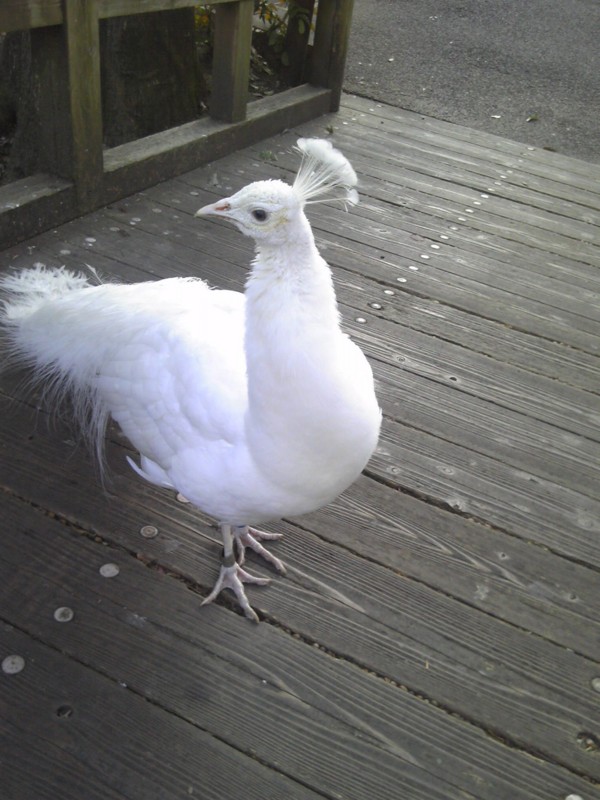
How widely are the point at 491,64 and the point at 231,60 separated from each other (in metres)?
4.04

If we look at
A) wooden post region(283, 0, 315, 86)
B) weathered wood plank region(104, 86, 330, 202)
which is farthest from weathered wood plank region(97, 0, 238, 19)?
wooden post region(283, 0, 315, 86)

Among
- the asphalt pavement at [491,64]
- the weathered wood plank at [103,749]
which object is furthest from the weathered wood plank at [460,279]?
the asphalt pavement at [491,64]

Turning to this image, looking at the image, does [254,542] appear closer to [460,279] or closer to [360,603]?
[360,603]

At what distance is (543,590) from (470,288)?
1633 millimetres

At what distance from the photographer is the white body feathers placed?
150cm

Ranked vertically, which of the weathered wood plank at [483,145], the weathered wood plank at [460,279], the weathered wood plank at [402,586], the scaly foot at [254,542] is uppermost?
the weathered wood plank at [483,145]

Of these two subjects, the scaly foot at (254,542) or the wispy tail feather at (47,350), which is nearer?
the scaly foot at (254,542)

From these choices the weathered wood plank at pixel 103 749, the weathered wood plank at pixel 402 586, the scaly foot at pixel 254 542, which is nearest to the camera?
the weathered wood plank at pixel 103 749

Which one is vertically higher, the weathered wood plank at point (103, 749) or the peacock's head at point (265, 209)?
the peacock's head at point (265, 209)

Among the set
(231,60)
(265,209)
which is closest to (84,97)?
(231,60)

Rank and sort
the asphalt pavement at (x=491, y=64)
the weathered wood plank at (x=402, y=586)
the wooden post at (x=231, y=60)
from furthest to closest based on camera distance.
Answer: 1. the asphalt pavement at (x=491, y=64)
2. the wooden post at (x=231, y=60)
3. the weathered wood plank at (x=402, y=586)

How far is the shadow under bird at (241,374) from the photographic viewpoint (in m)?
Result: 1.50

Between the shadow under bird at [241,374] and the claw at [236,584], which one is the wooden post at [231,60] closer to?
the shadow under bird at [241,374]

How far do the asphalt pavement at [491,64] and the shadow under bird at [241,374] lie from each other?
13.3 feet
